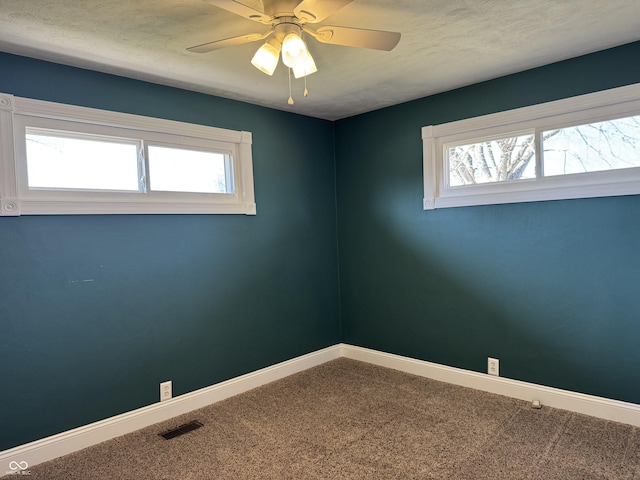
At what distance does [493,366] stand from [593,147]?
1.76 meters

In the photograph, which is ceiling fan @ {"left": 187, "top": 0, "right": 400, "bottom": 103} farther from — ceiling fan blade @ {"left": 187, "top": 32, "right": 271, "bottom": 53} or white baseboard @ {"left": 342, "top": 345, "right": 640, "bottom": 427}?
white baseboard @ {"left": 342, "top": 345, "right": 640, "bottom": 427}

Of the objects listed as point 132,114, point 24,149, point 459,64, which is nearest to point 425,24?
point 459,64

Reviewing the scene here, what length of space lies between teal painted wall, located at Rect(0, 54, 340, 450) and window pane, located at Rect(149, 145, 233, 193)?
25 centimetres

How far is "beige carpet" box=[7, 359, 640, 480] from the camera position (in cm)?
224

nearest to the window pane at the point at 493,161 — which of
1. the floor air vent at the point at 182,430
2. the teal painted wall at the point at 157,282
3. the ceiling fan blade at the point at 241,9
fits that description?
the teal painted wall at the point at 157,282

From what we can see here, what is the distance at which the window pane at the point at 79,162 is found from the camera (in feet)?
8.21

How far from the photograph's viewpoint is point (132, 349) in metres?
2.80

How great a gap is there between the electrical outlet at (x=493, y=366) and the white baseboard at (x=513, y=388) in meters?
0.04

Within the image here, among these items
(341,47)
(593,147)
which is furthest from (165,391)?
(593,147)

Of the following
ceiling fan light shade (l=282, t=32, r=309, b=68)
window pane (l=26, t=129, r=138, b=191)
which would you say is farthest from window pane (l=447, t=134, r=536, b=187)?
window pane (l=26, t=129, r=138, b=191)

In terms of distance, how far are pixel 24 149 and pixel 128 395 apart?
5.57ft

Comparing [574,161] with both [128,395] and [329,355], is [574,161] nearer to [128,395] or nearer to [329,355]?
[329,355]

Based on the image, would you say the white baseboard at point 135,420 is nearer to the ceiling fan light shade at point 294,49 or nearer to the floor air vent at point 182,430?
the floor air vent at point 182,430

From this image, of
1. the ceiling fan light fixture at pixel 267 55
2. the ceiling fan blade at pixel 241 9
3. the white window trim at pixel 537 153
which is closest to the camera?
the ceiling fan blade at pixel 241 9
